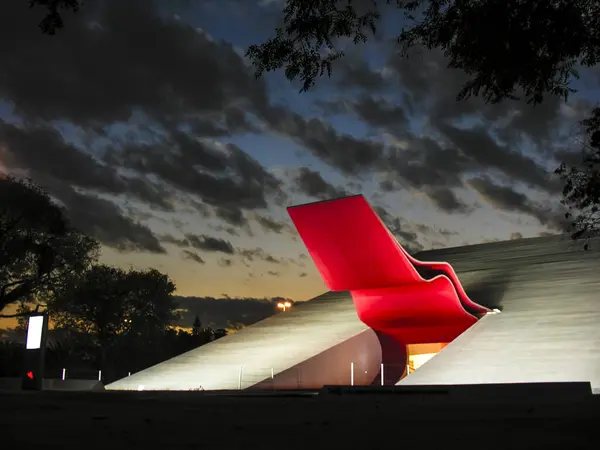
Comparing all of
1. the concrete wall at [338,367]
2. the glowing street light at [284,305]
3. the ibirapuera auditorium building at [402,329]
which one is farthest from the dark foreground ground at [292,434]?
the glowing street light at [284,305]

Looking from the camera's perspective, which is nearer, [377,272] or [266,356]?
[377,272]

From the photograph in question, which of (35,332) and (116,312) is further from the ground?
(116,312)

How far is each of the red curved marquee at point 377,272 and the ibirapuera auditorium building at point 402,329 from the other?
3 centimetres

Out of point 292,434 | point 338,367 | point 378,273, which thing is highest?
point 378,273

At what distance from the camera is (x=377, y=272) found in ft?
55.8

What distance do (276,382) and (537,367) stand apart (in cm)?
641

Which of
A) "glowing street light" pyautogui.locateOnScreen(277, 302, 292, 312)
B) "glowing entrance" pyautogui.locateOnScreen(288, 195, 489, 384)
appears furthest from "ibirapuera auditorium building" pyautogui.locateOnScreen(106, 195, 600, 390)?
"glowing street light" pyautogui.locateOnScreen(277, 302, 292, 312)

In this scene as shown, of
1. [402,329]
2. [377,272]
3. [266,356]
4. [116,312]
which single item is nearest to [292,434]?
[377,272]

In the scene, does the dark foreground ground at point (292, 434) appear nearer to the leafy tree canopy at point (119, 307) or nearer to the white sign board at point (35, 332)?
the white sign board at point (35, 332)

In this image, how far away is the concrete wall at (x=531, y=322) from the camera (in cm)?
1427

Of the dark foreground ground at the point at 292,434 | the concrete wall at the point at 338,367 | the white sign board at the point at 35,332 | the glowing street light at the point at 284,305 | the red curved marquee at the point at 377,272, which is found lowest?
the dark foreground ground at the point at 292,434

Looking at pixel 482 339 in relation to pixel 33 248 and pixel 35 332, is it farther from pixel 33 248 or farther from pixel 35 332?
pixel 33 248

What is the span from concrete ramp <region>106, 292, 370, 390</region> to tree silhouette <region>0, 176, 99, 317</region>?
806cm

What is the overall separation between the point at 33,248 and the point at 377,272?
1481 cm
